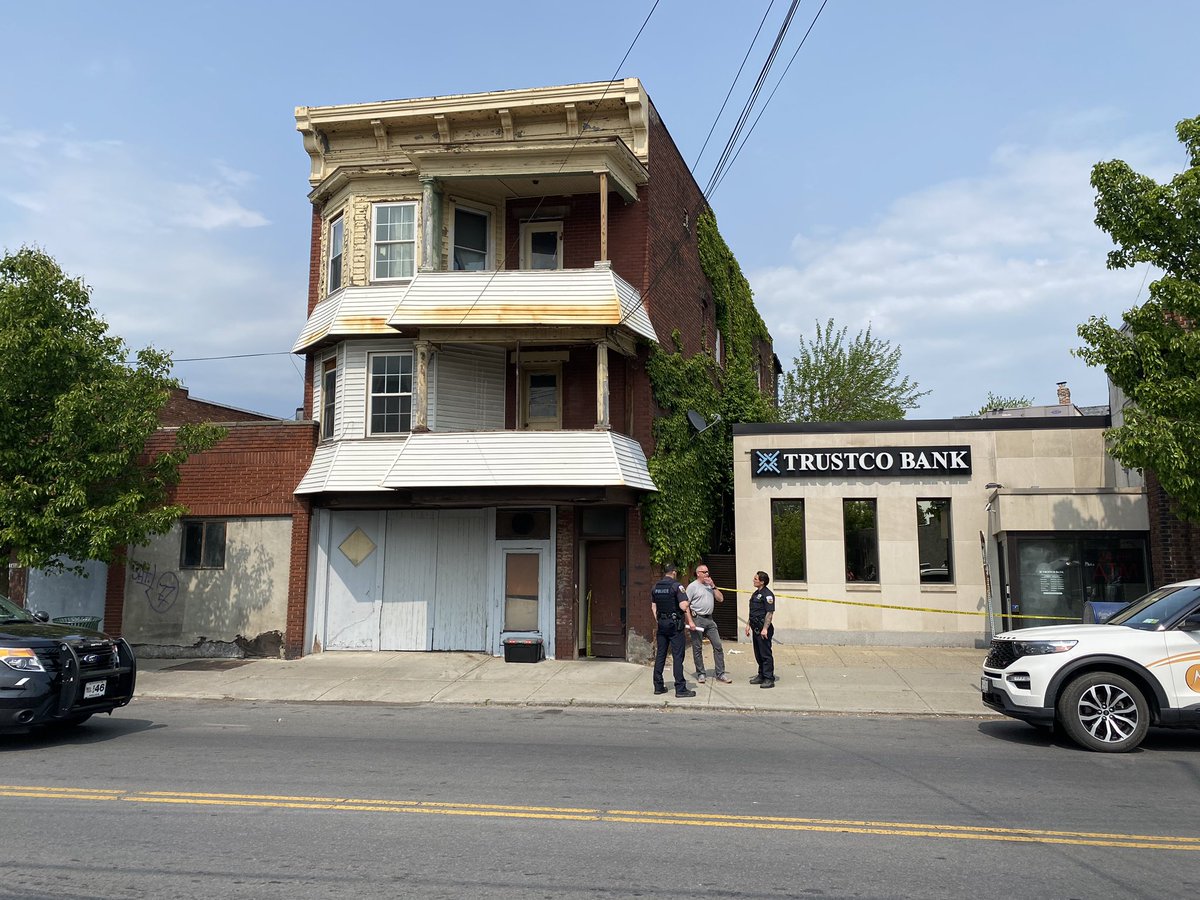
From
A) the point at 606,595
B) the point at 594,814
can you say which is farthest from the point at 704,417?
the point at 594,814

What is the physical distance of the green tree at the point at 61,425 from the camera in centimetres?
1434

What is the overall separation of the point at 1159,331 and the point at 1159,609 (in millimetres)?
5098

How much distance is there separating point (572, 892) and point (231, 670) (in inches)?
522

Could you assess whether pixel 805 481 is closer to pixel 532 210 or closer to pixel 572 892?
pixel 532 210

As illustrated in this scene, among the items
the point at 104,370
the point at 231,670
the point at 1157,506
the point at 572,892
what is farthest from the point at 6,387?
the point at 1157,506

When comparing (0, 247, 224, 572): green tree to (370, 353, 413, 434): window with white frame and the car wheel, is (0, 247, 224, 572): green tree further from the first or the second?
the car wheel

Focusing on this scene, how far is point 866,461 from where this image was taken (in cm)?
1909

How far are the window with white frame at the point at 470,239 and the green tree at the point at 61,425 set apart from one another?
6.43m

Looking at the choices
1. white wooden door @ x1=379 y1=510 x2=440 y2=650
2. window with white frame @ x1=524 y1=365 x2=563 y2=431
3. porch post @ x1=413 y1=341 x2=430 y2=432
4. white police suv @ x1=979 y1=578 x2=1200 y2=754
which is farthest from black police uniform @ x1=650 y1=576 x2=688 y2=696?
white wooden door @ x1=379 y1=510 x2=440 y2=650

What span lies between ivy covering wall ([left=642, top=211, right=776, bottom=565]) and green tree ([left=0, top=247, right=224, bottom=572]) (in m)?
8.97

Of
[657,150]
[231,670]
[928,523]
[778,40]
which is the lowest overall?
[231,670]

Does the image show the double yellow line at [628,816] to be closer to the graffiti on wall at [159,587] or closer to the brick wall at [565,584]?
the brick wall at [565,584]

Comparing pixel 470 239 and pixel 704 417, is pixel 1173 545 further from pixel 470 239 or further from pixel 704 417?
pixel 470 239

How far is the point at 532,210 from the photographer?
19000 mm
